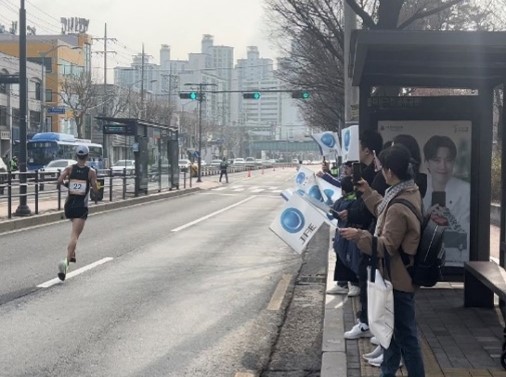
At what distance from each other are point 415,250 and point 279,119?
535 ft

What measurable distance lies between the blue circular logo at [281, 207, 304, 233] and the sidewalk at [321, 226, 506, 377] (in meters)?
1.03

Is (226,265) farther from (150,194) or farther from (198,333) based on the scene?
(150,194)

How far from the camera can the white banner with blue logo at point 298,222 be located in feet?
23.0

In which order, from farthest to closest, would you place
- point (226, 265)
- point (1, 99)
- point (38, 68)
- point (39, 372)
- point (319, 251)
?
point (38, 68), point (1, 99), point (319, 251), point (226, 265), point (39, 372)

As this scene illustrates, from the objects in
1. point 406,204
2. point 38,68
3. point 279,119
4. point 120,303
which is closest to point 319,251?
point 120,303

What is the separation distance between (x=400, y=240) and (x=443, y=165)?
389 centimetres

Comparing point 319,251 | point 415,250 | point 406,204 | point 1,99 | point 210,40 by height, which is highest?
point 210,40

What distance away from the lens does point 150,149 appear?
2908 cm

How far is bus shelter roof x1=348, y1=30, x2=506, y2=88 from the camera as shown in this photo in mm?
6109

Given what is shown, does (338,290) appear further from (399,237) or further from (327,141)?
(327,141)

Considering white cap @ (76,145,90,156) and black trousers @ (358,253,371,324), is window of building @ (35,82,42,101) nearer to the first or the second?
white cap @ (76,145,90,156)

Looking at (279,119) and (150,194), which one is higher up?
(279,119)

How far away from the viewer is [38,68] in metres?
67.2

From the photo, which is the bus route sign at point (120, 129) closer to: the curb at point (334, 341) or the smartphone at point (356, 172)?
the curb at point (334, 341)
